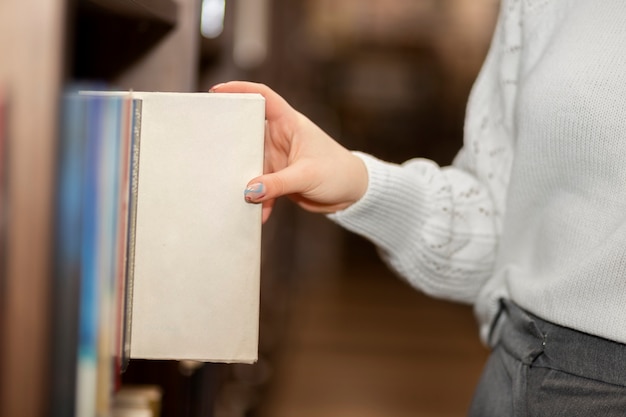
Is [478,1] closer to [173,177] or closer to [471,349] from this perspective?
[471,349]

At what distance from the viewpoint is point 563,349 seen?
83 cm

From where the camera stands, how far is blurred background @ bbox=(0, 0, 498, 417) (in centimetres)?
48

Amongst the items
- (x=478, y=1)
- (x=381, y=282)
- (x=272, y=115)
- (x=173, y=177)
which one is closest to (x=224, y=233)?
(x=173, y=177)

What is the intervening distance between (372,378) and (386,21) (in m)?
4.48

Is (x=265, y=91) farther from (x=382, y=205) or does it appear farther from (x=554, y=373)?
(x=554, y=373)

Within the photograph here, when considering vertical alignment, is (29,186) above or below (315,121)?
below

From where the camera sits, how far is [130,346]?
732 mm

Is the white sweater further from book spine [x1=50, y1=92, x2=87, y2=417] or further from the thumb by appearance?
book spine [x1=50, y1=92, x2=87, y2=417]

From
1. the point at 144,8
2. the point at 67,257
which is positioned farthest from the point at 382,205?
the point at 67,257

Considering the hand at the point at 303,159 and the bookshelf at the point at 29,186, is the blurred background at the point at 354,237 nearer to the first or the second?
the hand at the point at 303,159

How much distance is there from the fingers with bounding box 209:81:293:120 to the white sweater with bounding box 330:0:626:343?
0.49ft

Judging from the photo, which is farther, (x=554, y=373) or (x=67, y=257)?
(x=554, y=373)

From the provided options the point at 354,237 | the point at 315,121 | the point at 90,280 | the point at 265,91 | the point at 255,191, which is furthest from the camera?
the point at 354,237

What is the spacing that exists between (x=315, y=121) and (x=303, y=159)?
4194mm
